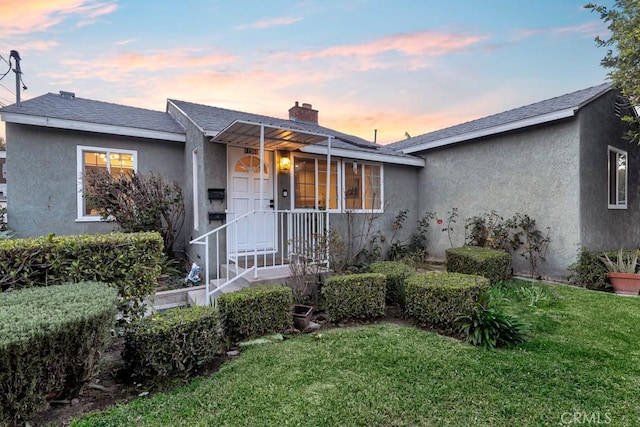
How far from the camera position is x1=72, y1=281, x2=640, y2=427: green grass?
2330 mm

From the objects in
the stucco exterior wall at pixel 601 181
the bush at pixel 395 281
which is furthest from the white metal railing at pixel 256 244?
the stucco exterior wall at pixel 601 181

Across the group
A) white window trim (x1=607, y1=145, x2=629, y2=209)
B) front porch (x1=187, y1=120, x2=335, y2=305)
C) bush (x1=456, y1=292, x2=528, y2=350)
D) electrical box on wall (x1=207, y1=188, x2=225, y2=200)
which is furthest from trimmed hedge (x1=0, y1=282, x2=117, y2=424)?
white window trim (x1=607, y1=145, x2=629, y2=209)

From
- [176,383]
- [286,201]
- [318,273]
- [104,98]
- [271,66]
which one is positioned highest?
[271,66]

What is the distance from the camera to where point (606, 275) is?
6.16m

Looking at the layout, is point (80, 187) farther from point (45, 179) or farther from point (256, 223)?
point (256, 223)

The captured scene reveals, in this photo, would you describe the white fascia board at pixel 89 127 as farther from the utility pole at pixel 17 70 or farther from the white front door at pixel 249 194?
the utility pole at pixel 17 70

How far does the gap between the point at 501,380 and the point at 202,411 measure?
8.95 ft

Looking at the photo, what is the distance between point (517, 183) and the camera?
7547 mm

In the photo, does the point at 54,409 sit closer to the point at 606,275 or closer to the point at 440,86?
the point at 606,275

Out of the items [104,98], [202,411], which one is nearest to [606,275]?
[202,411]

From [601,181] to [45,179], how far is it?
42.5 feet

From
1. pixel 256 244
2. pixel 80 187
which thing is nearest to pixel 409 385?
pixel 256 244

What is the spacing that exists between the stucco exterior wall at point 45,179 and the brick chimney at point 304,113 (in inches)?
264

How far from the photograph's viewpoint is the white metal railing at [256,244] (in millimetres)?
5436
